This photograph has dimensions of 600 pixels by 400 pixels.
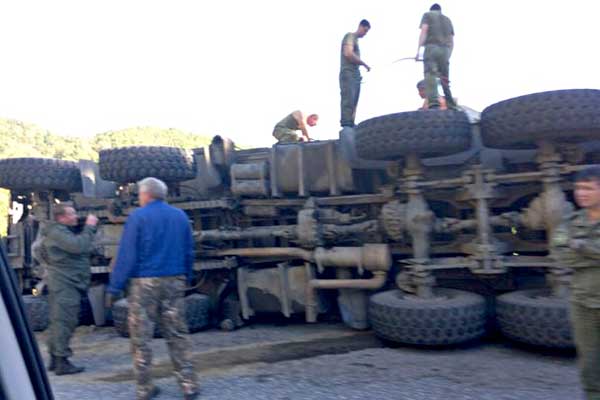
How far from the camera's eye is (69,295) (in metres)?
4.70

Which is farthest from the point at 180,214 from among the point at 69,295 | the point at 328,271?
the point at 328,271

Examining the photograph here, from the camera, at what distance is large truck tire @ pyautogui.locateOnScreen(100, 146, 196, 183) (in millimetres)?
6074

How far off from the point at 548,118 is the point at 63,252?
432 centimetres

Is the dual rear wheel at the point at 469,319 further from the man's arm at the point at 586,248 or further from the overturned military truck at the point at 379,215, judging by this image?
the man's arm at the point at 586,248

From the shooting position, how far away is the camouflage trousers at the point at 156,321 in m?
3.62

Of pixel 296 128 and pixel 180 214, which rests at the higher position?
pixel 296 128

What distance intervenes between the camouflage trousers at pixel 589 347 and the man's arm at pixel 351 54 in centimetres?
470

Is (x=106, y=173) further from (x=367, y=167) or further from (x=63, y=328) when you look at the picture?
(x=367, y=167)

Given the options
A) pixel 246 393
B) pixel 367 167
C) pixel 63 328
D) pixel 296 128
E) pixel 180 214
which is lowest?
pixel 246 393

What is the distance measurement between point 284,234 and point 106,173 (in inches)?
89.5

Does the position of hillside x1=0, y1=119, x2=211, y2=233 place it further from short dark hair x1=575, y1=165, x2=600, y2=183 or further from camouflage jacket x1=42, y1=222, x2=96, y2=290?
short dark hair x1=575, y1=165, x2=600, y2=183

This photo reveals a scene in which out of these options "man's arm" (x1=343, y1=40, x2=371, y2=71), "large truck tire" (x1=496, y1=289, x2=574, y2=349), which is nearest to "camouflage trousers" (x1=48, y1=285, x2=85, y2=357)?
"large truck tire" (x1=496, y1=289, x2=574, y2=349)

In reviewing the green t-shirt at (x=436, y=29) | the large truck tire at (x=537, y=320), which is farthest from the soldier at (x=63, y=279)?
the green t-shirt at (x=436, y=29)

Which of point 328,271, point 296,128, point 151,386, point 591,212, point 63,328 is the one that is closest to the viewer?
point 591,212
